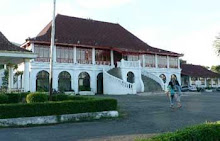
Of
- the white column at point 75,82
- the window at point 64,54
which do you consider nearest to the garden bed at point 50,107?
the window at point 64,54

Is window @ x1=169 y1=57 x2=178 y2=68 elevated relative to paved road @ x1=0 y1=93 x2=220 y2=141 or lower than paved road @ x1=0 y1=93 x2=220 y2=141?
elevated

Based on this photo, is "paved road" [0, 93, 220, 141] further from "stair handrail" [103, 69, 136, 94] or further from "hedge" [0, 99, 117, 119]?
"stair handrail" [103, 69, 136, 94]

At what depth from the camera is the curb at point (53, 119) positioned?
10586 millimetres

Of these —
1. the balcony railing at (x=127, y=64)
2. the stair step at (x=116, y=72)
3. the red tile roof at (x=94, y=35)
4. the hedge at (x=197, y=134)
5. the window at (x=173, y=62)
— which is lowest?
the hedge at (x=197, y=134)

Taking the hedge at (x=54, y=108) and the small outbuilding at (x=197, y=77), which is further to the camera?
the small outbuilding at (x=197, y=77)

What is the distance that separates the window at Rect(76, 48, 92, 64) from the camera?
113 ft

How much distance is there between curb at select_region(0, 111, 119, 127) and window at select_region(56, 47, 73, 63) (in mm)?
21466

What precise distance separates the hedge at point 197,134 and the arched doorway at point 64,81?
2755 centimetres

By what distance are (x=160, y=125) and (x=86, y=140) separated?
340 cm

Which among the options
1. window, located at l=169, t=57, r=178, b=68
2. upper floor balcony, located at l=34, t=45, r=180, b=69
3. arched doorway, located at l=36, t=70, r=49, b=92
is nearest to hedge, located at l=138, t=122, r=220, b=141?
upper floor balcony, located at l=34, t=45, r=180, b=69

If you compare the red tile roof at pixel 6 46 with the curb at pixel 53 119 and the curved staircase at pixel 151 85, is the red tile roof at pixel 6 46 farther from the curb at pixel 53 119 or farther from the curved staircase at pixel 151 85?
the curved staircase at pixel 151 85

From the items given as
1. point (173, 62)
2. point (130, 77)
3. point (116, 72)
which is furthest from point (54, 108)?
point (173, 62)

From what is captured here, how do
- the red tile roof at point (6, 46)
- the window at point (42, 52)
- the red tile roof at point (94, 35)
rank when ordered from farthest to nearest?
the red tile roof at point (94, 35) < the window at point (42, 52) < the red tile roof at point (6, 46)

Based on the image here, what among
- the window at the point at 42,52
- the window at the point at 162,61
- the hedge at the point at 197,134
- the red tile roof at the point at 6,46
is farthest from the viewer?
the window at the point at 162,61
